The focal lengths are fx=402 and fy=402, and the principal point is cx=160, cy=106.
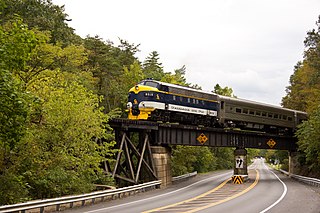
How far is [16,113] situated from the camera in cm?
1284

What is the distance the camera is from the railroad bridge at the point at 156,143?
100ft

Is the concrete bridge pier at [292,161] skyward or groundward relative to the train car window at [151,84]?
groundward

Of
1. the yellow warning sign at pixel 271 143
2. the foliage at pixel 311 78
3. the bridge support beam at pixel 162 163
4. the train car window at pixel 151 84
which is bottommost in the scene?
the bridge support beam at pixel 162 163

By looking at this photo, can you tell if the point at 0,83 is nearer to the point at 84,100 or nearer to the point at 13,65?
the point at 13,65

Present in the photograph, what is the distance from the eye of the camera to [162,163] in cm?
3378

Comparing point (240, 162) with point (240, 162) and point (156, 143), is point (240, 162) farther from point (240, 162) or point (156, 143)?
point (156, 143)

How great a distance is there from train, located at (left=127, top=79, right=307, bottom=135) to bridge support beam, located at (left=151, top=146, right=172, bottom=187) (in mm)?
2599

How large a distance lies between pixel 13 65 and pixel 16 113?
1.67m

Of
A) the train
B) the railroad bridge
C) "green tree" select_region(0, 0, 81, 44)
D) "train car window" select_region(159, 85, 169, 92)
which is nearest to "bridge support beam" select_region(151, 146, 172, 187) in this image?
the railroad bridge

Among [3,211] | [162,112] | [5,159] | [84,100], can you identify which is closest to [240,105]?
[162,112]

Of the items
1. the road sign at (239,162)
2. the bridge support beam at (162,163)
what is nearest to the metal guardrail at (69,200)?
the bridge support beam at (162,163)

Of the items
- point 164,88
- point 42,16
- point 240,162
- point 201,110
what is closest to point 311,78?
point 240,162

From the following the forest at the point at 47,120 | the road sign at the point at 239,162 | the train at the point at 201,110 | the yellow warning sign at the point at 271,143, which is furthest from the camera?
the yellow warning sign at the point at 271,143

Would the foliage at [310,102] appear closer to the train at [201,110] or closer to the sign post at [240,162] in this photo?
the train at [201,110]
